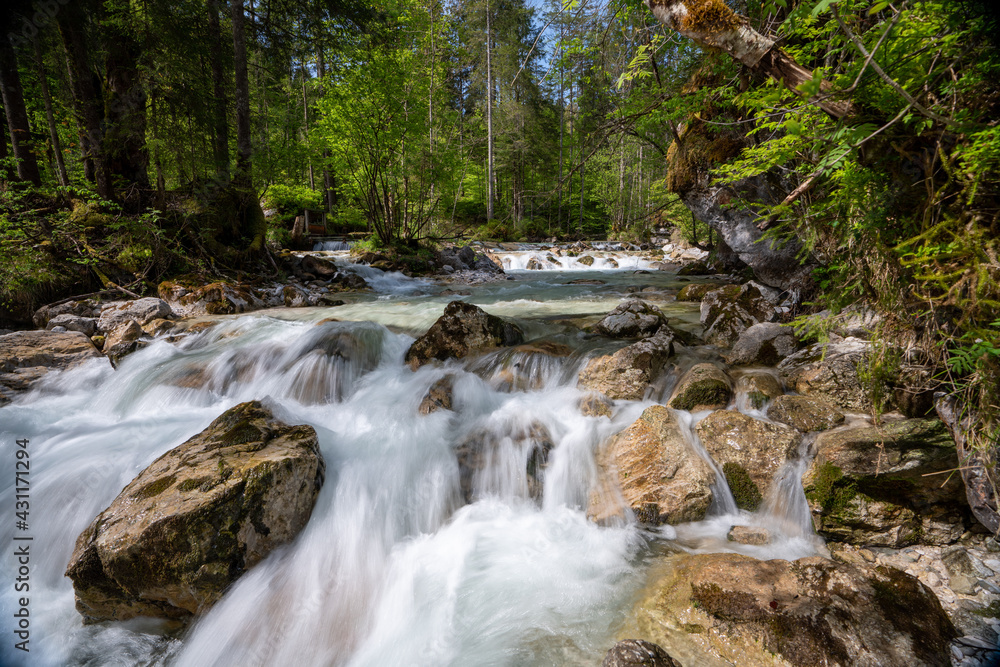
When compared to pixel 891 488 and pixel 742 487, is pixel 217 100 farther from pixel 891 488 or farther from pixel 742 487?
pixel 891 488

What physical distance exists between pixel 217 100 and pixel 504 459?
12235 mm

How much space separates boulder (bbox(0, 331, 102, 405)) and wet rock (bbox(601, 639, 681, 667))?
7.28 metres

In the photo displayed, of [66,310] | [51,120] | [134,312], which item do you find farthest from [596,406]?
[51,120]

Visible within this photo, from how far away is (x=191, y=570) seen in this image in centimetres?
263

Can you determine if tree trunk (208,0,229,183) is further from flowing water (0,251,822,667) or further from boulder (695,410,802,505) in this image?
boulder (695,410,802,505)

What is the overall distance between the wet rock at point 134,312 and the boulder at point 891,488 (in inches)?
370

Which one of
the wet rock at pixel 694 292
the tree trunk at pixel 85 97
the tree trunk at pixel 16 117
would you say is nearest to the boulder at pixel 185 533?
the tree trunk at pixel 16 117

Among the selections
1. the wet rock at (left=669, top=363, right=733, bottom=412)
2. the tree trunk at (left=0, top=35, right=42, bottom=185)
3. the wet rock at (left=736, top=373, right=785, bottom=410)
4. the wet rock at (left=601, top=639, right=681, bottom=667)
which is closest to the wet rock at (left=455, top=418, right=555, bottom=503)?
the wet rock at (left=669, top=363, right=733, bottom=412)

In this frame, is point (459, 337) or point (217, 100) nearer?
point (459, 337)

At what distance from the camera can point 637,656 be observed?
6.60ft

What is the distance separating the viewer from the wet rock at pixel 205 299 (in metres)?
8.27

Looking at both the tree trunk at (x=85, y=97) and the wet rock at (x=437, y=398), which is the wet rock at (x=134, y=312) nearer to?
the tree trunk at (x=85, y=97)

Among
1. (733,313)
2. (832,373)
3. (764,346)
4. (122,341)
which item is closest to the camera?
(832,373)

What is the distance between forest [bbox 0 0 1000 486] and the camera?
1783mm
